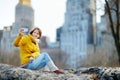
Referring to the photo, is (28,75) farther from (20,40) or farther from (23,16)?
(23,16)

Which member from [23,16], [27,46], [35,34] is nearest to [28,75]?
[27,46]

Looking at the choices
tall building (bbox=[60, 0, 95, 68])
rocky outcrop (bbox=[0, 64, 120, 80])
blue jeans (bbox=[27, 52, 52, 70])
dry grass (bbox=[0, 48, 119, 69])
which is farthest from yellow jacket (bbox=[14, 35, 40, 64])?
tall building (bbox=[60, 0, 95, 68])

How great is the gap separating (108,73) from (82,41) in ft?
378

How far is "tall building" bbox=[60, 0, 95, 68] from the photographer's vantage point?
4683 inches

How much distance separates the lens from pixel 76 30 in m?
126

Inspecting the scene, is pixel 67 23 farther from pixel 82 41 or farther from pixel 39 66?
pixel 39 66

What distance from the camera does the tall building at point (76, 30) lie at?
11894 centimetres

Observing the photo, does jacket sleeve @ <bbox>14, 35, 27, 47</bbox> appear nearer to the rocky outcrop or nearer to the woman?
the woman

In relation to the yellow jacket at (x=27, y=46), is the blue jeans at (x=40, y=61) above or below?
below

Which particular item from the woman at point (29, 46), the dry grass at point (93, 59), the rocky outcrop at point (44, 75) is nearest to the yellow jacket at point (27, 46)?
the woman at point (29, 46)

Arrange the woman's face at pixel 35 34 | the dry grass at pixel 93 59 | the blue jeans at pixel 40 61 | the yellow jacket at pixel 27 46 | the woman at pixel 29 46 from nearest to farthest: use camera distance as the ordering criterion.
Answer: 1. the blue jeans at pixel 40 61
2. the woman at pixel 29 46
3. the yellow jacket at pixel 27 46
4. the woman's face at pixel 35 34
5. the dry grass at pixel 93 59

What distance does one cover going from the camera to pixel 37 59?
663cm

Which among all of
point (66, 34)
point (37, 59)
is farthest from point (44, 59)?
point (66, 34)

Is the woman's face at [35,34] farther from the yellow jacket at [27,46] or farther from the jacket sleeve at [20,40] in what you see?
the jacket sleeve at [20,40]
